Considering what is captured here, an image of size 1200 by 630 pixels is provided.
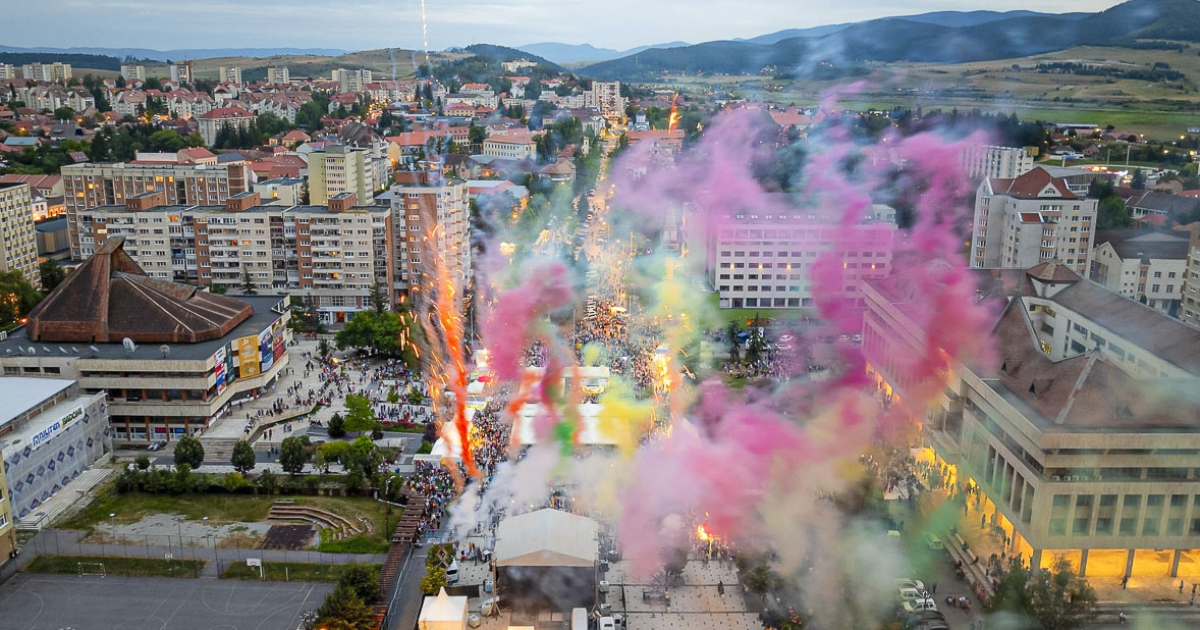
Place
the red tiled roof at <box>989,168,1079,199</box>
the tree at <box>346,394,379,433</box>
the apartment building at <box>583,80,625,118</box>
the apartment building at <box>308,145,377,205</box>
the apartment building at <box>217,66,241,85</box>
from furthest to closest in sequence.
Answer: the apartment building at <box>217,66,241,85</box> < the apartment building at <box>583,80,625,118</box> < the apartment building at <box>308,145,377,205</box> < the red tiled roof at <box>989,168,1079,199</box> < the tree at <box>346,394,379,433</box>

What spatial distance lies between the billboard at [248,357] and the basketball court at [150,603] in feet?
23.5

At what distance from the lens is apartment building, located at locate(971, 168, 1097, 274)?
25.0 meters

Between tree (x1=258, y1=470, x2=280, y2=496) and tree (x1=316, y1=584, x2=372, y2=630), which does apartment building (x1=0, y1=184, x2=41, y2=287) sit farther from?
tree (x1=316, y1=584, x2=372, y2=630)

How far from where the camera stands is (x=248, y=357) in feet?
64.2

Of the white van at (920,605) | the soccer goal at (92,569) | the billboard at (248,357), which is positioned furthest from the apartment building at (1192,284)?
the soccer goal at (92,569)

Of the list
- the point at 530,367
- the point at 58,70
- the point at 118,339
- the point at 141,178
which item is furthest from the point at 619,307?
the point at 58,70

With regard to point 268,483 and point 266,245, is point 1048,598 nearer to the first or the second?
point 268,483

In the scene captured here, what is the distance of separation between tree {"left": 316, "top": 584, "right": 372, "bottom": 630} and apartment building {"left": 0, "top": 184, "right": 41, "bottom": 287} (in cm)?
2187

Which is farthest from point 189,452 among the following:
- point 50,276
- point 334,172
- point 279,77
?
point 279,77

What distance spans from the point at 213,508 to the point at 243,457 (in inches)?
44.1

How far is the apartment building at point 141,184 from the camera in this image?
31283mm

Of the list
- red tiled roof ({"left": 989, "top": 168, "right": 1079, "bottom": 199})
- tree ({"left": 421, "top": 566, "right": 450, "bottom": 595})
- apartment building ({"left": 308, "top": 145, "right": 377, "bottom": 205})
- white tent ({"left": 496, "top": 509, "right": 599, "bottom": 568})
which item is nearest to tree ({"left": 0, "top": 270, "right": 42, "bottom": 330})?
apartment building ({"left": 308, "top": 145, "right": 377, "bottom": 205})

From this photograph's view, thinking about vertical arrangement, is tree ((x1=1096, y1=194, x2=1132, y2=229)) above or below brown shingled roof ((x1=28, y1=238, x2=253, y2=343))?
above

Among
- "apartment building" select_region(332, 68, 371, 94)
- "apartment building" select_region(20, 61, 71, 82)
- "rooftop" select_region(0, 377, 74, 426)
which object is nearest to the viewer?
"rooftop" select_region(0, 377, 74, 426)
